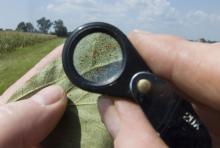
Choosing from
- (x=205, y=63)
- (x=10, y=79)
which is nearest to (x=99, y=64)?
(x=205, y=63)

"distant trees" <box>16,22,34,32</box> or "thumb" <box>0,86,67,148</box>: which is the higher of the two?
"thumb" <box>0,86,67,148</box>

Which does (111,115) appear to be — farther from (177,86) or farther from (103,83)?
(177,86)

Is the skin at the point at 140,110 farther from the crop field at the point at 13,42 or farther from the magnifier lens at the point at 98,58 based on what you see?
the crop field at the point at 13,42

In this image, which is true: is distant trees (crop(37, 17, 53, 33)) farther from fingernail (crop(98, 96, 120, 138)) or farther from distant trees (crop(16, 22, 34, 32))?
fingernail (crop(98, 96, 120, 138))

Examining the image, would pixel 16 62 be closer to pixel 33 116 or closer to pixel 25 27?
pixel 33 116

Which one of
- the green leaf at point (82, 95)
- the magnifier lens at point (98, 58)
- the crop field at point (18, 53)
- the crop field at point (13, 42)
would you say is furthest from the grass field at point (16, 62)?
the magnifier lens at point (98, 58)

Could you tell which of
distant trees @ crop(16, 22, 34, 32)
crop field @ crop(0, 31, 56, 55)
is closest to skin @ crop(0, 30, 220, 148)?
crop field @ crop(0, 31, 56, 55)

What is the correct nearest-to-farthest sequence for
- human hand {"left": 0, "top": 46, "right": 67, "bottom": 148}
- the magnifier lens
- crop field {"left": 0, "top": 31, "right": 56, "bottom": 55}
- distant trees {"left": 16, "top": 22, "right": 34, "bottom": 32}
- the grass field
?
the magnifier lens, human hand {"left": 0, "top": 46, "right": 67, "bottom": 148}, the grass field, crop field {"left": 0, "top": 31, "right": 56, "bottom": 55}, distant trees {"left": 16, "top": 22, "right": 34, "bottom": 32}

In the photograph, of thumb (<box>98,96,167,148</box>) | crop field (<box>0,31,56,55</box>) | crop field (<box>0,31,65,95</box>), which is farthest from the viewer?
crop field (<box>0,31,56,55</box>)
